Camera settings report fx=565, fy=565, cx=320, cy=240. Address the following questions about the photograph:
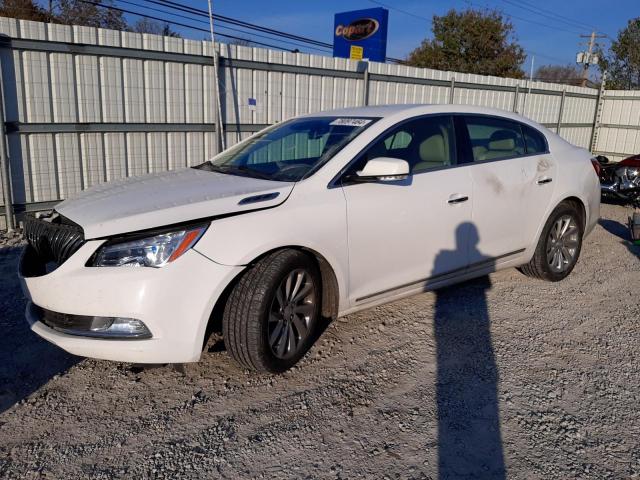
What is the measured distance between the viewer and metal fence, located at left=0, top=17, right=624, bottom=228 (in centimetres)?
675

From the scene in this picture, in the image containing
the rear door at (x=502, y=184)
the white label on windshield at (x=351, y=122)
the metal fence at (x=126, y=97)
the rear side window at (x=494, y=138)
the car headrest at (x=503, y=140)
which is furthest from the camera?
the metal fence at (x=126, y=97)

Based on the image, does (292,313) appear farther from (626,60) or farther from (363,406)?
(626,60)

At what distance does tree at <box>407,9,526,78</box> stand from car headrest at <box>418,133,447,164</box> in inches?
953

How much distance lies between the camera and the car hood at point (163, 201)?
303cm

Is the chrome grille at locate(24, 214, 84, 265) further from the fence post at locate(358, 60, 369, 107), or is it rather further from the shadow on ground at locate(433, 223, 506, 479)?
the fence post at locate(358, 60, 369, 107)

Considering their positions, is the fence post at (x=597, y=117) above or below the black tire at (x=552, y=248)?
above

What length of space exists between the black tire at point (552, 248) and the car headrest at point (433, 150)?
1423 mm

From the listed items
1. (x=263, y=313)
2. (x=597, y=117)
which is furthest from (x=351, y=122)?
(x=597, y=117)

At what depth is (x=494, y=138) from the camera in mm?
4762

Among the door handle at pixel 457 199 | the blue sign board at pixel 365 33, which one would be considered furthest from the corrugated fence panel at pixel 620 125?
the door handle at pixel 457 199

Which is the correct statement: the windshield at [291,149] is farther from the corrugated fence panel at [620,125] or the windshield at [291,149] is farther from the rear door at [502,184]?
the corrugated fence panel at [620,125]

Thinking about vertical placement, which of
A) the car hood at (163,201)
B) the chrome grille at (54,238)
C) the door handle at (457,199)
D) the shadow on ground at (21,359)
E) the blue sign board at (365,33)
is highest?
the blue sign board at (365,33)

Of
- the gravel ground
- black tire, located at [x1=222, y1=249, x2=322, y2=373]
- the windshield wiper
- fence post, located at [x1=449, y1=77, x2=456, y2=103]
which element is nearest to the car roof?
the windshield wiper

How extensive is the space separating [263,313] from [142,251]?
2.46ft
